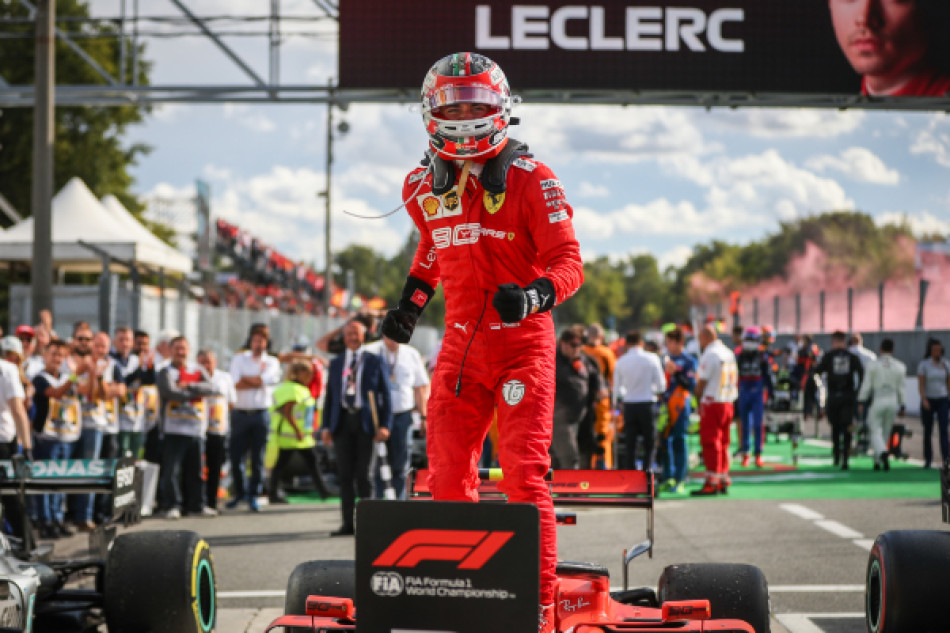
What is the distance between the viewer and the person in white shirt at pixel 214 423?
40.7 feet

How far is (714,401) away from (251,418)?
494 centimetres

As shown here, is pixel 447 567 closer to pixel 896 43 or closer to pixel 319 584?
pixel 319 584

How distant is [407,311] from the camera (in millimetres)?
5035

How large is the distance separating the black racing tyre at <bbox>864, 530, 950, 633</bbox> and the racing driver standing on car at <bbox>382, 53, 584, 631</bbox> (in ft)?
5.86

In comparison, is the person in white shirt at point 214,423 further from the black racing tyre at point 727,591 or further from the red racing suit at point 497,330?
the red racing suit at point 497,330

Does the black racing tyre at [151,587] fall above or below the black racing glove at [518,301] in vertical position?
below

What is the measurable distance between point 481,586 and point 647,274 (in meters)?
166

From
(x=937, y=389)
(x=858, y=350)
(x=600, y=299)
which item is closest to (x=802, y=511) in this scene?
(x=937, y=389)

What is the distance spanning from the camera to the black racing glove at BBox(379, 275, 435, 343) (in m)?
4.95

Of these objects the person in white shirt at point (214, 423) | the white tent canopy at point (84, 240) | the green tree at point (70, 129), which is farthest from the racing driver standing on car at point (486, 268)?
the green tree at point (70, 129)

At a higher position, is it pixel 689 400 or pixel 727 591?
pixel 689 400

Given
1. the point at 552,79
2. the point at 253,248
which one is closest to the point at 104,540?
the point at 552,79

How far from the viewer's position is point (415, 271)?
516 cm

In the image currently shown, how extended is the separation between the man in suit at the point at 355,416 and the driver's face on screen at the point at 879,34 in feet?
26.4
